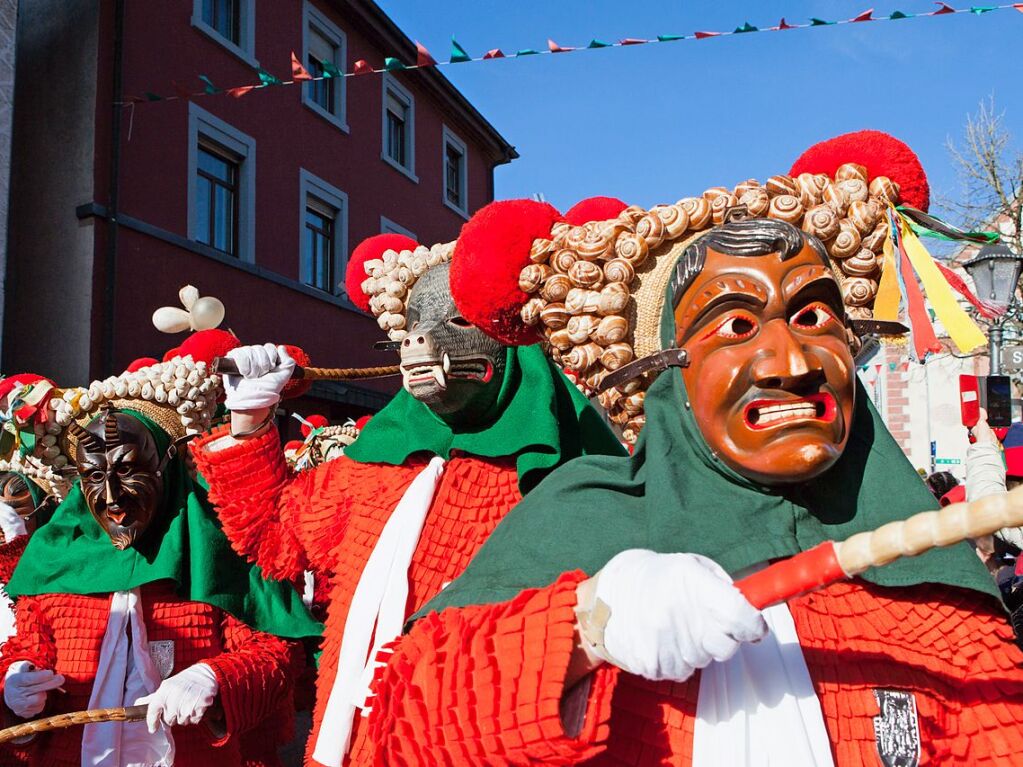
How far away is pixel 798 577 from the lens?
1141 millimetres

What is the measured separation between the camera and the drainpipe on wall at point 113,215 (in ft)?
30.0

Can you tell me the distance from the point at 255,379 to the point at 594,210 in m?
1.30

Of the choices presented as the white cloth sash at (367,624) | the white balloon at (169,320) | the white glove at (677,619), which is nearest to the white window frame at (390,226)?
the white balloon at (169,320)

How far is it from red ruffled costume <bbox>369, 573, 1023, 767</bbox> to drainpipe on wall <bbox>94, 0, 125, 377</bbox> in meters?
8.62

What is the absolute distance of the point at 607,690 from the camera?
129 centimetres

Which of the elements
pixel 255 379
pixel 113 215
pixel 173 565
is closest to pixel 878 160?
pixel 255 379

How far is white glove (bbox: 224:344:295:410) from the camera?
281 cm

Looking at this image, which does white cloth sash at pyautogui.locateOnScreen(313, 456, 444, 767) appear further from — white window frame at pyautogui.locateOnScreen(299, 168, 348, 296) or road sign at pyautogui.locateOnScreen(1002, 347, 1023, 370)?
white window frame at pyautogui.locateOnScreen(299, 168, 348, 296)

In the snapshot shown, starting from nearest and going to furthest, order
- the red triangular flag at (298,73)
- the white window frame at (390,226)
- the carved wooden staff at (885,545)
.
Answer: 1. the carved wooden staff at (885,545)
2. the red triangular flag at (298,73)
3. the white window frame at (390,226)

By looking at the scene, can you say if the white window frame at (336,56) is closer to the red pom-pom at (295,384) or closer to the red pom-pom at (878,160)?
the red pom-pom at (295,384)

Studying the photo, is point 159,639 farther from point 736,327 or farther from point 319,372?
point 736,327

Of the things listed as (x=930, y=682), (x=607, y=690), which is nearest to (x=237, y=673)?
(x=607, y=690)

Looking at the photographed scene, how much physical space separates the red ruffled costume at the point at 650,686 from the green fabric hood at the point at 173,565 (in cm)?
174

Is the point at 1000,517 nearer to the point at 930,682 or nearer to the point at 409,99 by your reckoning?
the point at 930,682
